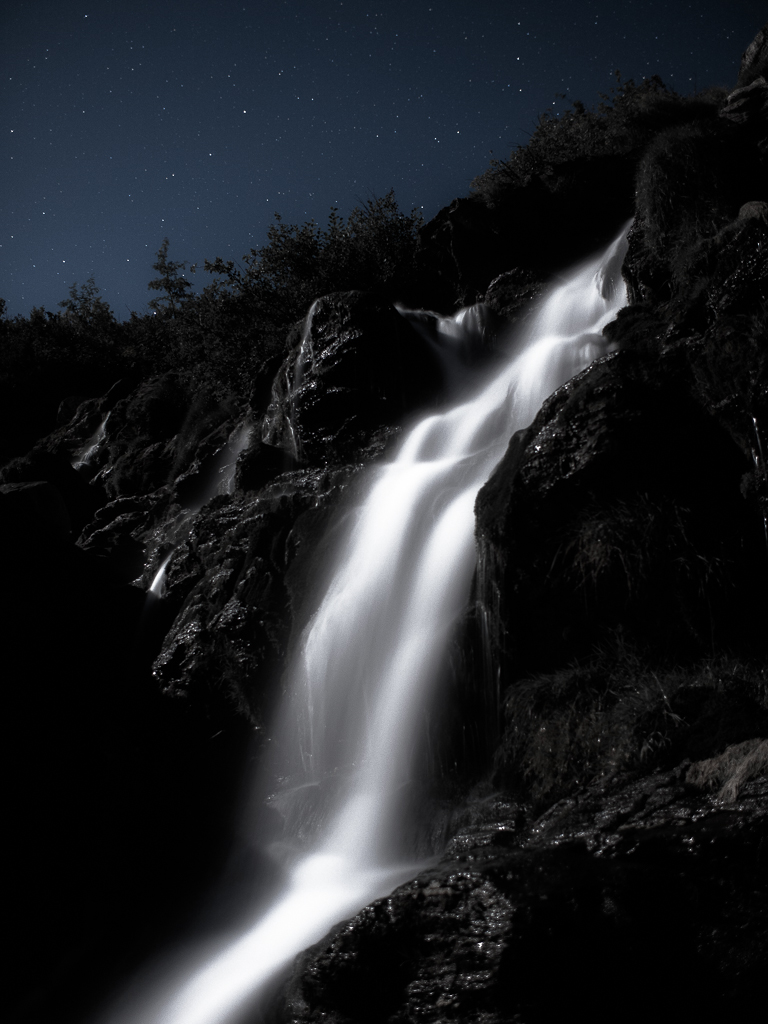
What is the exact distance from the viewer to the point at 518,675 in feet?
16.2

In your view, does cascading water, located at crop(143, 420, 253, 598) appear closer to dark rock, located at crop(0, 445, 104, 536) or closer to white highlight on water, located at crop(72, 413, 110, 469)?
dark rock, located at crop(0, 445, 104, 536)

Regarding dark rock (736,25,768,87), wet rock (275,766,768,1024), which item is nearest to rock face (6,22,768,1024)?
wet rock (275,766,768,1024)

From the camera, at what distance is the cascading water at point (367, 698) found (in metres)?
4.37

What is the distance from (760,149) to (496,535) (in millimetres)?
7126

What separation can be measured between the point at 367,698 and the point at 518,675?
1499 millimetres

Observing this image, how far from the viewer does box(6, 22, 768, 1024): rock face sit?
2916 millimetres

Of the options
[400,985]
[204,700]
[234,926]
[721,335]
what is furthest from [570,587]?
[204,700]

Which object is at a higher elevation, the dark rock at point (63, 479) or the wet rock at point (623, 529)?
the dark rock at point (63, 479)

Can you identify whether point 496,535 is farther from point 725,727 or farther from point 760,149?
point 760,149

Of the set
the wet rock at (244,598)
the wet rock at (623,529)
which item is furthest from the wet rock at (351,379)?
the wet rock at (623,529)

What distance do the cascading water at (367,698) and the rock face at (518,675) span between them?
0.47 meters

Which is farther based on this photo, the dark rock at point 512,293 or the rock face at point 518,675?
the dark rock at point 512,293

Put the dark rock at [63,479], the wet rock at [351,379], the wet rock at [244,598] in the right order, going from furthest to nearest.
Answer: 1. the dark rock at [63,479]
2. the wet rock at [351,379]
3. the wet rock at [244,598]

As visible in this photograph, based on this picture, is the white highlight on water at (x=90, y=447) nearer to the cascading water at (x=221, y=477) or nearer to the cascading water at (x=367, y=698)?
the cascading water at (x=221, y=477)
